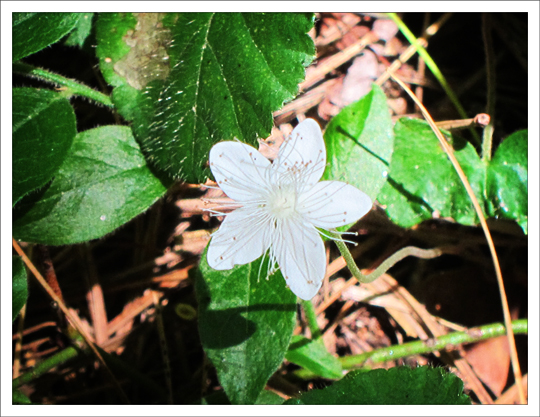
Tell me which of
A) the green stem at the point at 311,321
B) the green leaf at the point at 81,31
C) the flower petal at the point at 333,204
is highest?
the green leaf at the point at 81,31

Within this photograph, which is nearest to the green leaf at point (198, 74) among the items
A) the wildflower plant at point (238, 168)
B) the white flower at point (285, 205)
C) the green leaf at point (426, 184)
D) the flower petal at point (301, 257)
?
the wildflower plant at point (238, 168)

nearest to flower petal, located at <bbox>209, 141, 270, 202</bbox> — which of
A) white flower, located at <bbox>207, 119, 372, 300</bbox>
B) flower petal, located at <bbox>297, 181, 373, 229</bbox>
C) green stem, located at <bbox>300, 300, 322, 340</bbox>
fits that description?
white flower, located at <bbox>207, 119, 372, 300</bbox>

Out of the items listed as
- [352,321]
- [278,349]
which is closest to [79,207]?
[278,349]

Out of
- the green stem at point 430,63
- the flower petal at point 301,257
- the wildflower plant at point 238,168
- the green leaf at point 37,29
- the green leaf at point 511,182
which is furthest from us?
the green stem at point 430,63

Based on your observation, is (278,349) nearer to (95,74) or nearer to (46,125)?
(46,125)

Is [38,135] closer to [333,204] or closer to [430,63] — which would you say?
[333,204]

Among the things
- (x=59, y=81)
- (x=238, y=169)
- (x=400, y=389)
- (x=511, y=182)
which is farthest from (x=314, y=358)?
(x=59, y=81)

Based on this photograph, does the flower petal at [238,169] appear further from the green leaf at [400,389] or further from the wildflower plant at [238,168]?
the green leaf at [400,389]

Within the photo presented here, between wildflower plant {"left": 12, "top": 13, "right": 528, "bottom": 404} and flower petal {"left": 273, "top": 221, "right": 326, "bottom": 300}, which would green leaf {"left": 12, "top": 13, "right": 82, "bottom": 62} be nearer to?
wildflower plant {"left": 12, "top": 13, "right": 528, "bottom": 404}
